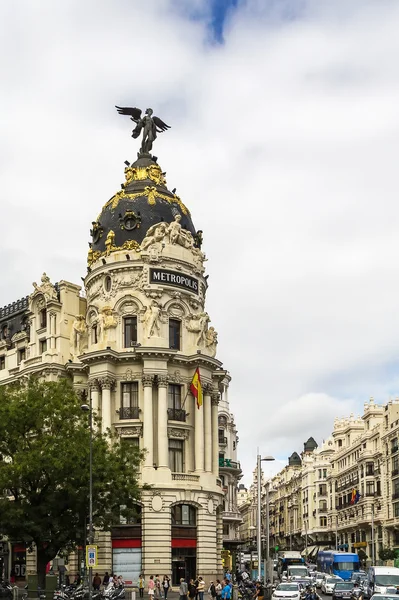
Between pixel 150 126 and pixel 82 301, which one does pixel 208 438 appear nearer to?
pixel 82 301

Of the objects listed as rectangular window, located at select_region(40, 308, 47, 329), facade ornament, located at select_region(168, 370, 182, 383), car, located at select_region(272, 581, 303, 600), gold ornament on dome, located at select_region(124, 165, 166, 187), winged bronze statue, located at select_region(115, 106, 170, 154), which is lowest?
car, located at select_region(272, 581, 303, 600)

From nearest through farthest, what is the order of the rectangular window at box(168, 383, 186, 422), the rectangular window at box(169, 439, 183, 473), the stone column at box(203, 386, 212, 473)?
the rectangular window at box(169, 439, 183, 473) < the rectangular window at box(168, 383, 186, 422) < the stone column at box(203, 386, 212, 473)

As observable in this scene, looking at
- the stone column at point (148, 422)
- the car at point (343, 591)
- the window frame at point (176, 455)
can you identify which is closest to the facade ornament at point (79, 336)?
the stone column at point (148, 422)

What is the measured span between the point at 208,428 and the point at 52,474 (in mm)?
24248

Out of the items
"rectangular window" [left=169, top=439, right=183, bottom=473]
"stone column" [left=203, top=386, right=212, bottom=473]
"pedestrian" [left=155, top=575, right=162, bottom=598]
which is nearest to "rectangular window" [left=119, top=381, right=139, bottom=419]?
"rectangular window" [left=169, top=439, right=183, bottom=473]

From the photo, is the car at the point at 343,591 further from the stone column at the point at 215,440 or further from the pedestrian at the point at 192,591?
the stone column at the point at 215,440

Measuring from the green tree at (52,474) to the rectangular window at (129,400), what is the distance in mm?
15937

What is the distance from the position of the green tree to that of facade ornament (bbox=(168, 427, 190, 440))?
1582cm

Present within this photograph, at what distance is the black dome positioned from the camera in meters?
74.6

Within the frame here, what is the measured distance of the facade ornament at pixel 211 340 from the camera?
75312 millimetres

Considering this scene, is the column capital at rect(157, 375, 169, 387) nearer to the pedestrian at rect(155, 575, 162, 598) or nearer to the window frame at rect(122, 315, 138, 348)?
the window frame at rect(122, 315, 138, 348)

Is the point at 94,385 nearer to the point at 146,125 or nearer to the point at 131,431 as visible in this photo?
the point at 131,431

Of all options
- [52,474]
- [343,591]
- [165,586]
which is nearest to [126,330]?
[165,586]

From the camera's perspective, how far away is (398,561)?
92688mm
